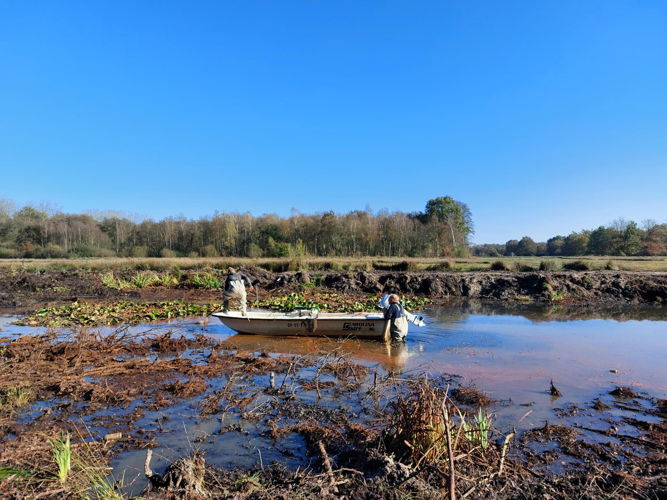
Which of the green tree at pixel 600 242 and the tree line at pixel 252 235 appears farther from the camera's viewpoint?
the green tree at pixel 600 242

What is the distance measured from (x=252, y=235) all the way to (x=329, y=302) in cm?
2940

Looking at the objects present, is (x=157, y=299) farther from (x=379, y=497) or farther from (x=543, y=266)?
(x=543, y=266)

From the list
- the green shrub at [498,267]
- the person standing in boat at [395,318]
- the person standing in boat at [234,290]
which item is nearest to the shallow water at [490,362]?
the person standing in boat at [395,318]

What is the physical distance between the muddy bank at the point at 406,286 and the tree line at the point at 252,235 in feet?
49.1

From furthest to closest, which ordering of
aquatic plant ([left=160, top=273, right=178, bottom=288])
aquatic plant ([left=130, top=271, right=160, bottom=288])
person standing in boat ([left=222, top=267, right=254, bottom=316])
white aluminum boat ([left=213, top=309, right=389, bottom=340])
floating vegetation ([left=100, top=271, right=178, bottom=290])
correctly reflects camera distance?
aquatic plant ([left=160, top=273, right=178, bottom=288]), aquatic plant ([left=130, top=271, right=160, bottom=288]), floating vegetation ([left=100, top=271, right=178, bottom=290]), person standing in boat ([left=222, top=267, right=254, bottom=316]), white aluminum boat ([left=213, top=309, right=389, bottom=340])

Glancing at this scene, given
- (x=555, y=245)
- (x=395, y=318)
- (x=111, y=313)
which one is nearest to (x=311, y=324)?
(x=395, y=318)

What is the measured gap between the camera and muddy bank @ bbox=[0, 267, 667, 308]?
22125 millimetres

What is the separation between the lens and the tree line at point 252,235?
147 feet

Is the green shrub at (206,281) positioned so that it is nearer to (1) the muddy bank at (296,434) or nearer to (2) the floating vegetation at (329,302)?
(2) the floating vegetation at (329,302)

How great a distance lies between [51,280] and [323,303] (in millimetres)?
17085

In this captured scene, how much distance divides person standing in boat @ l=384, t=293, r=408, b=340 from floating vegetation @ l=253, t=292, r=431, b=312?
4998 mm

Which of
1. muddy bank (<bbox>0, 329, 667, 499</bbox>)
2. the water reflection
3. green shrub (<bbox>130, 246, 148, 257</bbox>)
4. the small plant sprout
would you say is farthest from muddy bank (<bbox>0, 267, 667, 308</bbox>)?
green shrub (<bbox>130, 246, 148, 257</bbox>)

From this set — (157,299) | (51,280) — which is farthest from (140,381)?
(51,280)

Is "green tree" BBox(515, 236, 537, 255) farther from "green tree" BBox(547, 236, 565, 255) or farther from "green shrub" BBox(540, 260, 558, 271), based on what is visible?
"green shrub" BBox(540, 260, 558, 271)
